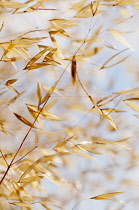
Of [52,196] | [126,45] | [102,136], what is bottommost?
[52,196]

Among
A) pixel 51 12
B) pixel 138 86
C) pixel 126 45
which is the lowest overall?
pixel 138 86

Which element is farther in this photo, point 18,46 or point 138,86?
point 138,86

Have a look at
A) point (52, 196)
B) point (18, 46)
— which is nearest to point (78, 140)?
point (52, 196)

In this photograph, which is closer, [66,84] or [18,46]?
[18,46]

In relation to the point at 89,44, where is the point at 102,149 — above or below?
below

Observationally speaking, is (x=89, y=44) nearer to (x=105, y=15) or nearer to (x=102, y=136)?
(x=105, y=15)

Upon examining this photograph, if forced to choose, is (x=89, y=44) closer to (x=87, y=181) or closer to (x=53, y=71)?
(x=53, y=71)

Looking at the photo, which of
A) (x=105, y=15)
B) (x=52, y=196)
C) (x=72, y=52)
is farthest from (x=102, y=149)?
(x=105, y=15)

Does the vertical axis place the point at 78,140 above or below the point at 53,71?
below
